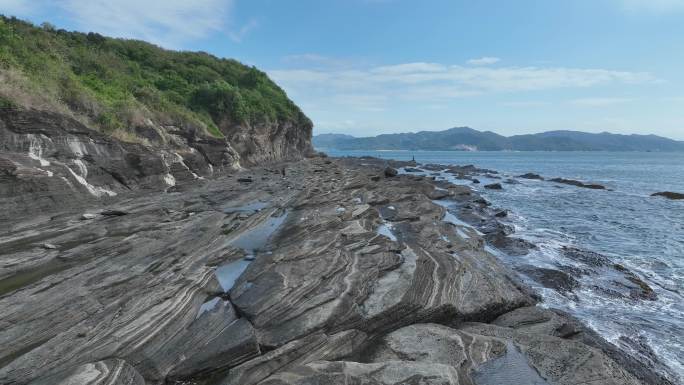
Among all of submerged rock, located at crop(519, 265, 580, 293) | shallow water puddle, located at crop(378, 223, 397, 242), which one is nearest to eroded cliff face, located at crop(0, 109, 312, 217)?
shallow water puddle, located at crop(378, 223, 397, 242)

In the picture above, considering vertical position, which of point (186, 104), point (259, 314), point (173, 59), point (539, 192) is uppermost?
point (173, 59)

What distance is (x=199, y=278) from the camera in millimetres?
11516

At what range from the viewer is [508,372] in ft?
25.3

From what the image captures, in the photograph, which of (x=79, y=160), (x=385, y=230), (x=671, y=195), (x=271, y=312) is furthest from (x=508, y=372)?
(x=671, y=195)

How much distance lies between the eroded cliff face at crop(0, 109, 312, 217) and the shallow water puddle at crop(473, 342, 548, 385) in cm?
2337

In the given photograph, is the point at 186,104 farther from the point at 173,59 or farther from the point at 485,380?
the point at 485,380

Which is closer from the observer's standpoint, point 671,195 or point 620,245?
point 620,245

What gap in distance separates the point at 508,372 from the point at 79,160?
1089 inches

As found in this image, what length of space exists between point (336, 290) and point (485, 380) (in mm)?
4592

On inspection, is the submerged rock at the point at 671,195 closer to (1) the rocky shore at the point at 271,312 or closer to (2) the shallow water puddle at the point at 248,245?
(1) the rocky shore at the point at 271,312

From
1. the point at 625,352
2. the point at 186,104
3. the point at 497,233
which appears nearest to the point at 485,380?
the point at 625,352

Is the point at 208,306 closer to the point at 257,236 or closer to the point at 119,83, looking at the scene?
the point at 257,236

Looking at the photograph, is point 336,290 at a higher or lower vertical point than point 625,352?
higher

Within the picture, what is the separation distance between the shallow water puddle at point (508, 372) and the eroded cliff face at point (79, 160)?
76.7 feet
